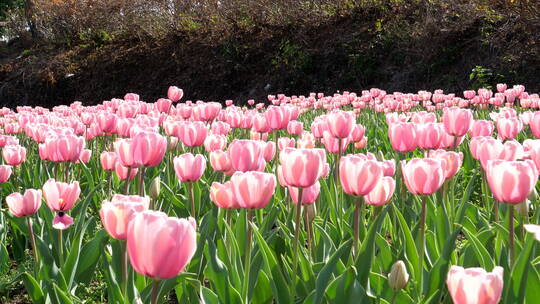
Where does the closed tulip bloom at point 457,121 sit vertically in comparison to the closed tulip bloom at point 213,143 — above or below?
above

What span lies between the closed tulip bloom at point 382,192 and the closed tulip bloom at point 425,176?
0.30ft

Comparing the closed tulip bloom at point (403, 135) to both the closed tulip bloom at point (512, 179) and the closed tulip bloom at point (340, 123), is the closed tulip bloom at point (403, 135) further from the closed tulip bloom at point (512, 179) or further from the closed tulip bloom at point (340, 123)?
Result: the closed tulip bloom at point (512, 179)

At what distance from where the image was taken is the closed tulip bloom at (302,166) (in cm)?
125

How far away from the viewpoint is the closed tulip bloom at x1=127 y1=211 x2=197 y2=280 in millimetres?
788

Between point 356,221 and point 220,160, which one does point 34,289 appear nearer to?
point 220,160

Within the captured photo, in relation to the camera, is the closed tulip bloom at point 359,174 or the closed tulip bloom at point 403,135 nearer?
the closed tulip bloom at point 359,174

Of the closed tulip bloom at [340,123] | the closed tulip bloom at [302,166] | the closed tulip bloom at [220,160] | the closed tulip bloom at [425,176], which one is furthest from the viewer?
the closed tulip bloom at [340,123]

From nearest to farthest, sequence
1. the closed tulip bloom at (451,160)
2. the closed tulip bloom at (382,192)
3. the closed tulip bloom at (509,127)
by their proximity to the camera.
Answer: the closed tulip bloom at (382,192) < the closed tulip bloom at (451,160) < the closed tulip bloom at (509,127)

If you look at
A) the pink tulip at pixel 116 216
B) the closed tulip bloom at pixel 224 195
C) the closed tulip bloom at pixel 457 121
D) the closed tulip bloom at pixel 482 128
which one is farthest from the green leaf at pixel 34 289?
the closed tulip bloom at pixel 482 128

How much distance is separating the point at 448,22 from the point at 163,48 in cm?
846

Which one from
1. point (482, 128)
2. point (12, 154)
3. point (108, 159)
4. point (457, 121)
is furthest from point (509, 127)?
point (12, 154)

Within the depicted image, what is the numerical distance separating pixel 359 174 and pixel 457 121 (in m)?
0.89

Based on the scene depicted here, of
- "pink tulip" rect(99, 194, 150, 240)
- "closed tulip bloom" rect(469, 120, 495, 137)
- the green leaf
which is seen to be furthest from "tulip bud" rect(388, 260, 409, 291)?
"closed tulip bloom" rect(469, 120, 495, 137)

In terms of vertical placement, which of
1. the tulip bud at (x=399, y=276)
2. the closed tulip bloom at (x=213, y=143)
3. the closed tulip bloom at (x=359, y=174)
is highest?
the closed tulip bloom at (x=359, y=174)
